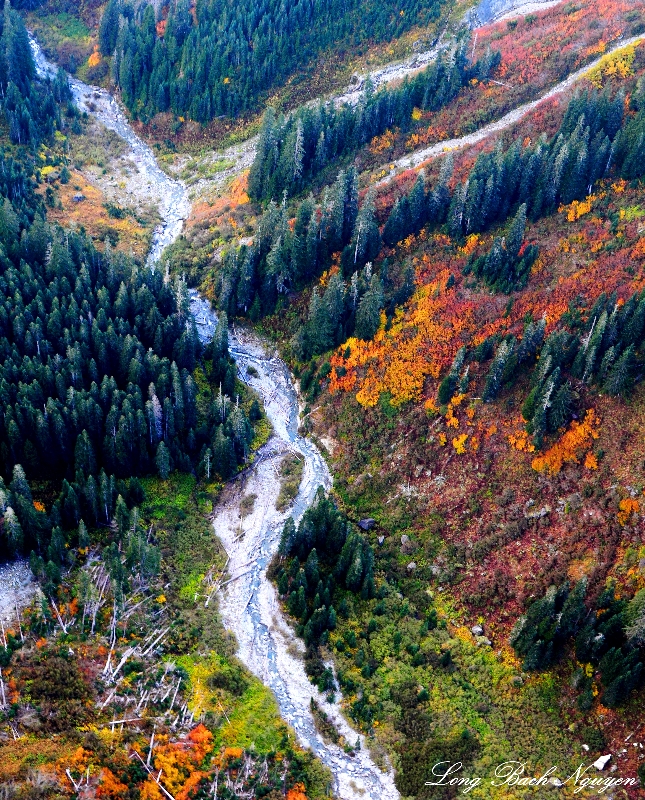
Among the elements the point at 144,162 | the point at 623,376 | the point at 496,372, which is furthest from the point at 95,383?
the point at 144,162

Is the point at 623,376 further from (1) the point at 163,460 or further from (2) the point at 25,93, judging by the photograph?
(2) the point at 25,93

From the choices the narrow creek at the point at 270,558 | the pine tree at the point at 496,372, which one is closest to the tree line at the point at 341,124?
the narrow creek at the point at 270,558

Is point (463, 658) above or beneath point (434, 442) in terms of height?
beneath

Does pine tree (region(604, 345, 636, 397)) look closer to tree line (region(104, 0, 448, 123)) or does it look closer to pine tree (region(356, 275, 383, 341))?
pine tree (region(356, 275, 383, 341))

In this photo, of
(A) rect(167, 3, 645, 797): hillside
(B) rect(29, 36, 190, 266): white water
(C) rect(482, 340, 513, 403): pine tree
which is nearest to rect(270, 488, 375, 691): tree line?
(A) rect(167, 3, 645, 797): hillside

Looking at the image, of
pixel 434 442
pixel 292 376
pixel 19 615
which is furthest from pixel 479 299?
pixel 19 615

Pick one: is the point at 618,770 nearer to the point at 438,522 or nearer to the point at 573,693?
the point at 573,693

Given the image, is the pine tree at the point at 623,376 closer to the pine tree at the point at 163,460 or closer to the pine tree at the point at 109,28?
the pine tree at the point at 163,460
